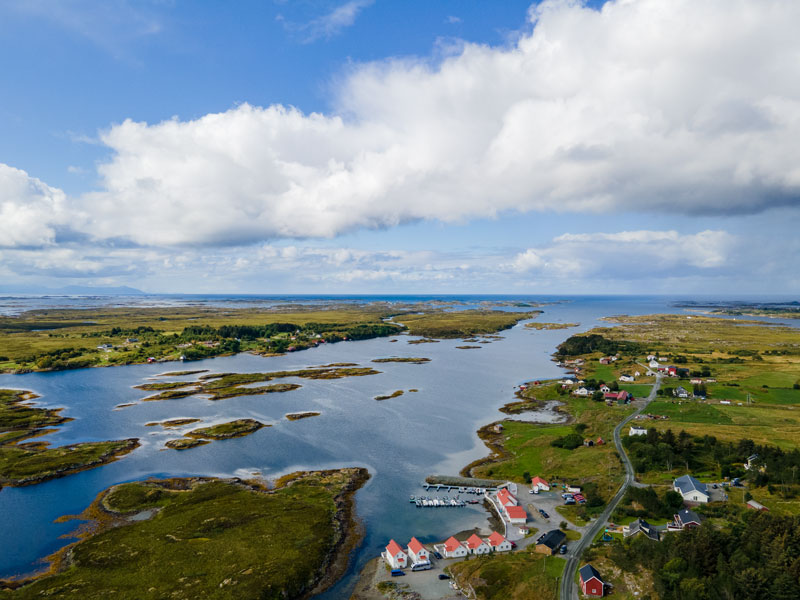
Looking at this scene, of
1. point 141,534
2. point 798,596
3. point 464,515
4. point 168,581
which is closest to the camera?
point 798,596

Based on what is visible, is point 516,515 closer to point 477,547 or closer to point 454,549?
point 477,547

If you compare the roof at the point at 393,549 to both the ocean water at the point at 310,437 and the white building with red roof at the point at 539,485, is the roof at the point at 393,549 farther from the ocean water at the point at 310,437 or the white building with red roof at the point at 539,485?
the white building with red roof at the point at 539,485

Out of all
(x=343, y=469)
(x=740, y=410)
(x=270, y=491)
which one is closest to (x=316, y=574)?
(x=270, y=491)

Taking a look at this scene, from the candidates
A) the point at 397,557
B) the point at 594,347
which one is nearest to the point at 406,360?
the point at 594,347

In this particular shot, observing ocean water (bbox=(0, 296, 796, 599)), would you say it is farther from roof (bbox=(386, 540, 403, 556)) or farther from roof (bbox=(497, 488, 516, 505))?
roof (bbox=(386, 540, 403, 556))

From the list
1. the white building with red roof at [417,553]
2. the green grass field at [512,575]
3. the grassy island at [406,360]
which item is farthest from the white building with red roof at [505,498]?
the grassy island at [406,360]

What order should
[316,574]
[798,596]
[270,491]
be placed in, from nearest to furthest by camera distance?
[798,596] → [316,574] → [270,491]

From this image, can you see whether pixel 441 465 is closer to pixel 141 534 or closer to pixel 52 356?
pixel 141 534
